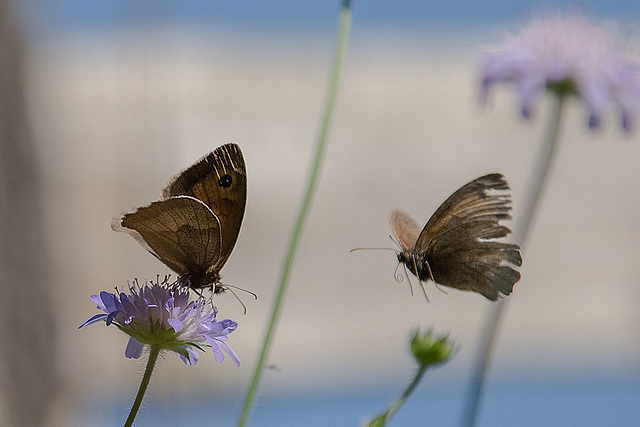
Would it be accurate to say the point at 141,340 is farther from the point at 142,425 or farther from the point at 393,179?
the point at 393,179

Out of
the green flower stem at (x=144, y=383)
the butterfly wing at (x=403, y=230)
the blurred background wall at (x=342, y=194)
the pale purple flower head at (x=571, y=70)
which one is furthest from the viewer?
the blurred background wall at (x=342, y=194)

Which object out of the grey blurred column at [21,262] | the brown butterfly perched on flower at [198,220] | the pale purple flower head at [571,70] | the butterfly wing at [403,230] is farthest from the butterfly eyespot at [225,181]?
the grey blurred column at [21,262]

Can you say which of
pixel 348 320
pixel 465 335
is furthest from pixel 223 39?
pixel 465 335

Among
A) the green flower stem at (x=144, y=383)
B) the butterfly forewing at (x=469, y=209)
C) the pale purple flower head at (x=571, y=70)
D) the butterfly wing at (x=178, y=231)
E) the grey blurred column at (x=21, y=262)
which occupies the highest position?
the pale purple flower head at (x=571, y=70)

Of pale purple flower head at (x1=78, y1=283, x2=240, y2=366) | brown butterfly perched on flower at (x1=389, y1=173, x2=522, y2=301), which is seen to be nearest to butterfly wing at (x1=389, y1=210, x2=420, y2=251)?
brown butterfly perched on flower at (x1=389, y1=173, x2=522, y2=301)

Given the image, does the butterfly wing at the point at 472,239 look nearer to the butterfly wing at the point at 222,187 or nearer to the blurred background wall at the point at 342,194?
the butterfly wing at the point at 222,187

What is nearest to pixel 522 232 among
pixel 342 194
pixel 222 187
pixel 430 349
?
pixel 430 349
